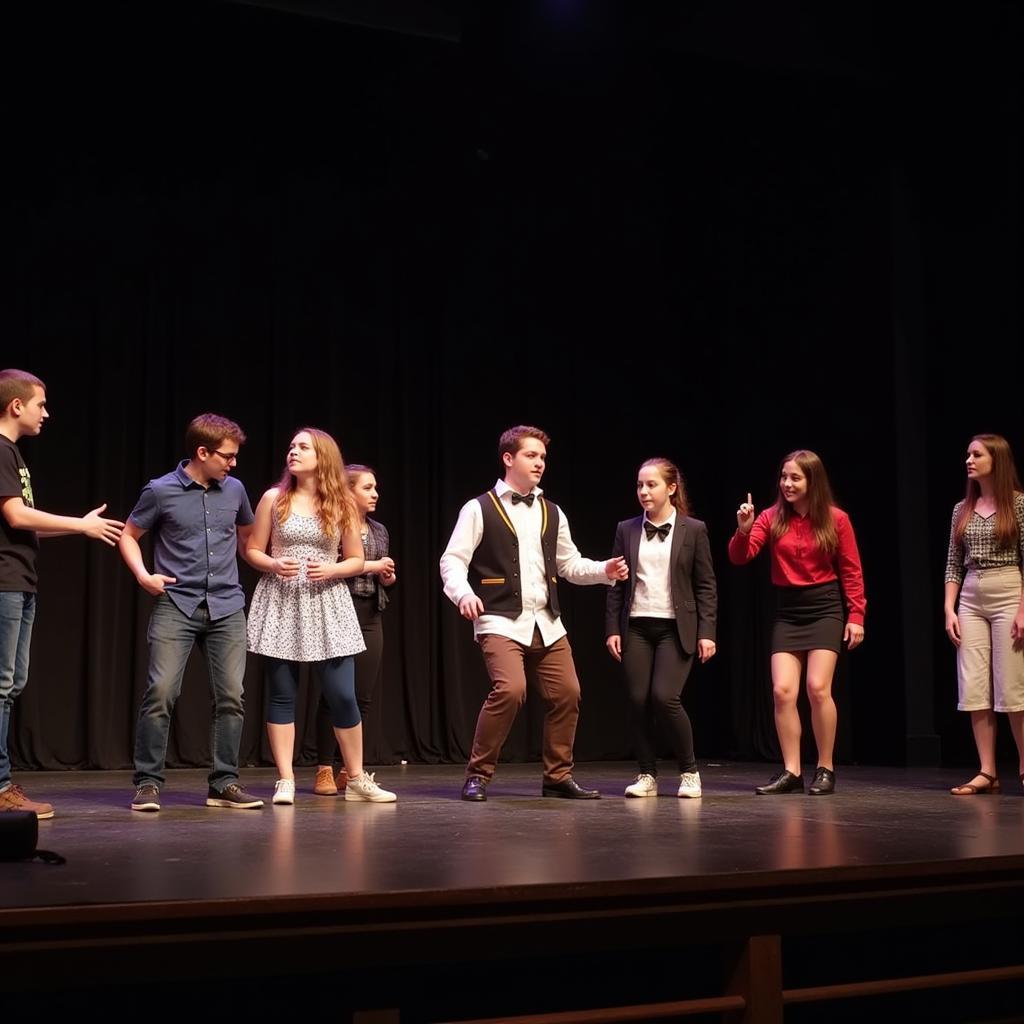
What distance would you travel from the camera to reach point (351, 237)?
7801 millimetres

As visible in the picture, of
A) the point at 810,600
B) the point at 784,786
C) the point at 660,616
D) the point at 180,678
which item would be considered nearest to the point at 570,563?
the point at 660,616

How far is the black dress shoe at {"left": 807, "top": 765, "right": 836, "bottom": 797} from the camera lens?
16.8 ft

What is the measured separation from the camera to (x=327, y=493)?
15.6 ft

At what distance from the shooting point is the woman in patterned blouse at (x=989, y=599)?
5.07 m

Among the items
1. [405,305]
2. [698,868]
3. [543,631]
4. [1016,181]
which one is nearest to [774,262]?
[1016,181]

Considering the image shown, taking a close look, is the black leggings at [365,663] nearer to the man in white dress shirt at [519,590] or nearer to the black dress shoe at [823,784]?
the man in white dress shirt at [519,590]

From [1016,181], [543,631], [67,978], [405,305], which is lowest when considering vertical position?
[67,978]

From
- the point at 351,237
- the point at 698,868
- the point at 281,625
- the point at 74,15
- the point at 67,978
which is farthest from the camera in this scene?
the point at 351,237

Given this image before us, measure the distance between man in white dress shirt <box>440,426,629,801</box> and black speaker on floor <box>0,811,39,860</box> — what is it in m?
2.03

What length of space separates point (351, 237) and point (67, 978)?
622cm

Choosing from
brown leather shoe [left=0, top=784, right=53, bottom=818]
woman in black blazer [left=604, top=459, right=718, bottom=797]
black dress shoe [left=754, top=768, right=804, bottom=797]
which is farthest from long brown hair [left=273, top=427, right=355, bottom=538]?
black dress shoe [left=754, top=768, right=804, bottom=797]

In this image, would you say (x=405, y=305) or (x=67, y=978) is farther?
(x=405, y=305)

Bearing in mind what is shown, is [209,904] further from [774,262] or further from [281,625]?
[774,262]

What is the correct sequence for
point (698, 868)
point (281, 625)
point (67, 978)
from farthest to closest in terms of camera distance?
point (281, 625), point (698, 868), point (67, 978)
